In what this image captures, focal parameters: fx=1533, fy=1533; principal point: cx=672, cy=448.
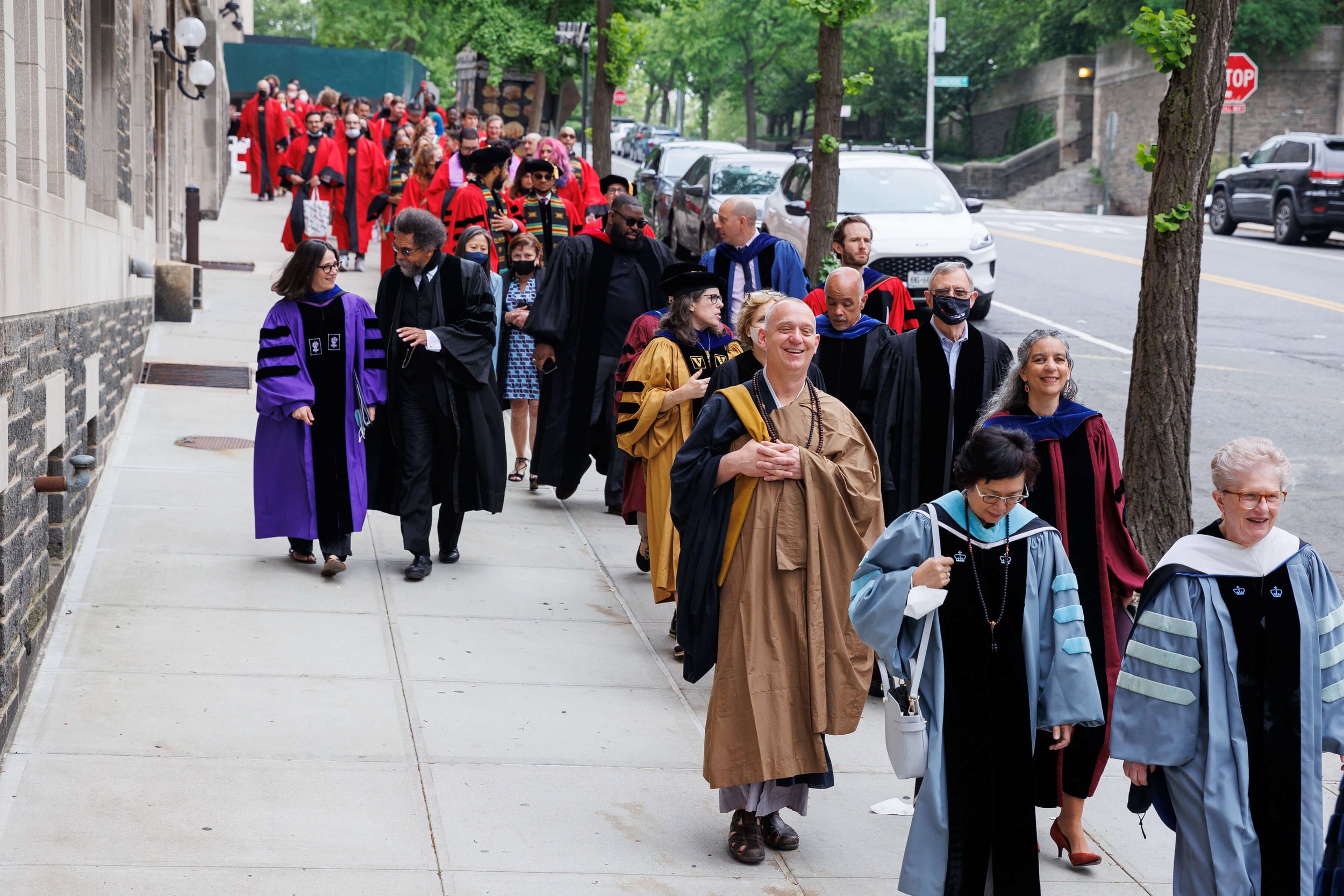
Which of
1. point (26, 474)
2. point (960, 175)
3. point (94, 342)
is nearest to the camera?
point (26, 474)

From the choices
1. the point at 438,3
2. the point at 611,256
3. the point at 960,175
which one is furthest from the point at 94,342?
the point at 960,175

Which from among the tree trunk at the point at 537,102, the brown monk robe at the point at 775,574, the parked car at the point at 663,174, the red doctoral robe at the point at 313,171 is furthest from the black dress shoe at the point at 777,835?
the tree trunk at the point at 537,102

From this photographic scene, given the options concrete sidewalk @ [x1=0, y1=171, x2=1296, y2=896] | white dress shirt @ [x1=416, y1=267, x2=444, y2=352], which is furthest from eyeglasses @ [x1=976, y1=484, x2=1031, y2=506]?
white dress shirt @ [x1=416, y1=267, x2=444, y2=352]

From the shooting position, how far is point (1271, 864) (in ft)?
13.6

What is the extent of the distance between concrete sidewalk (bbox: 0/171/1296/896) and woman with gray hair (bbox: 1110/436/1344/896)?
1.12 meters

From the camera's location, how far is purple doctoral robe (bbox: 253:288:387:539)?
8.28 m

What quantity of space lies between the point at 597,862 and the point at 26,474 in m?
2.85

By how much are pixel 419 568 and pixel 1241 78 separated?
37.7 m

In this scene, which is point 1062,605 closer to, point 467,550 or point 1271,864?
point 1271,864

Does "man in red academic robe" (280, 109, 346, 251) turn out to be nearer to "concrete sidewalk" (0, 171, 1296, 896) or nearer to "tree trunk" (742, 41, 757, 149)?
"concrete sidewalk" (0, 171, 1296, 896)

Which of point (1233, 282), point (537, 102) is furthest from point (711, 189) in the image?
point (537, 102)

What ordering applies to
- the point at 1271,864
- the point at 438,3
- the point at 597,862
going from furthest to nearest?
1. the point at 438,3
2. the point at 597,862
3. the point at 1271,864

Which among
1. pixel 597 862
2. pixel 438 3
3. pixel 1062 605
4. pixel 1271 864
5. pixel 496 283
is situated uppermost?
pixel 438 3

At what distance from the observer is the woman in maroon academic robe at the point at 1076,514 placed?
5383 mm
